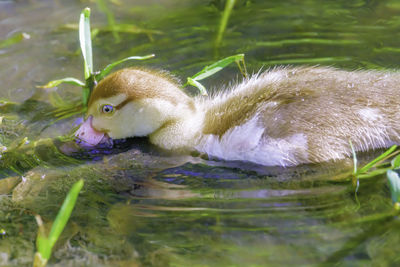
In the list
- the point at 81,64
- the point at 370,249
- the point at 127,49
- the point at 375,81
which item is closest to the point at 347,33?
the point at 375,81

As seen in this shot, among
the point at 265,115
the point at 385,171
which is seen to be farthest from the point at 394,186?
Result: the point at 265,115

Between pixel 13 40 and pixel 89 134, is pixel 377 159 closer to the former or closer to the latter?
pixel 89 134

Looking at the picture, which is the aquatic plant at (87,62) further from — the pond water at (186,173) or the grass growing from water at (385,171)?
the grass growing from water at (385,171)

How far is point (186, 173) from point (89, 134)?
851 millimetres

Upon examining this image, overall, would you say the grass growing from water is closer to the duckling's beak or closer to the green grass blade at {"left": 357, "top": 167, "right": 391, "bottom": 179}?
the green grass blade at {"left": 357, "top": 167, "right": 391, "bottom": 179}

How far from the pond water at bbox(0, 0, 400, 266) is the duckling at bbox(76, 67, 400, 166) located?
0.13m

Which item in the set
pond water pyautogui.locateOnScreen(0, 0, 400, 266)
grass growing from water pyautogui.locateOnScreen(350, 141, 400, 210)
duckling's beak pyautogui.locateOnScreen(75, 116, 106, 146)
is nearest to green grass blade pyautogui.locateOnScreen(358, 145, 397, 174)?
grass growing from water pyautogui.locateOnScreen(350, 141, 400, 210)

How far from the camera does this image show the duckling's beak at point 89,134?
4.05 metres

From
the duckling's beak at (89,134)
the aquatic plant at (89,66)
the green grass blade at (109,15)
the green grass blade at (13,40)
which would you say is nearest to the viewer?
the aquatic plant at (89,66)

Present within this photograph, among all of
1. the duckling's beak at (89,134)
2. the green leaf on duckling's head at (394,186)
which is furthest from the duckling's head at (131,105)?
the green leaf on duckling's head at (394,186)

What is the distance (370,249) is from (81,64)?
346cm

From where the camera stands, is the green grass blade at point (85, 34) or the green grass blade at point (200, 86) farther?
the green grass blade at point (85, 34)

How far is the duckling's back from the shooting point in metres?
3.48

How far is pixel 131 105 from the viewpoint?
3.85 metres
